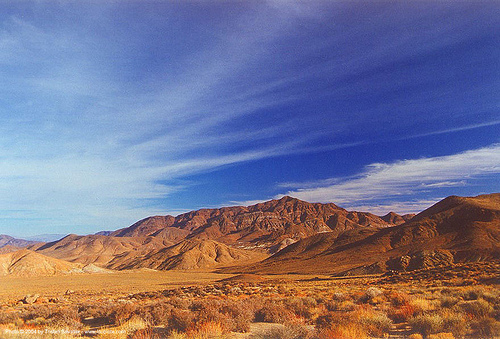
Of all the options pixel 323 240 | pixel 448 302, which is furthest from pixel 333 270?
pixel 448 302

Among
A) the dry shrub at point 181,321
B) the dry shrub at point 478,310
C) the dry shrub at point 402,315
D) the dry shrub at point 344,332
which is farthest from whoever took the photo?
the dry shrub at point 402,315

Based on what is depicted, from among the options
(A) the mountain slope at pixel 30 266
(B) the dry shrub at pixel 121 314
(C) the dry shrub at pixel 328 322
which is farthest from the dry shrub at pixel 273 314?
(A) the mountain slope at pixel 30 266

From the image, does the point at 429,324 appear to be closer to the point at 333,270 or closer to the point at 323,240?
the point at 333,270

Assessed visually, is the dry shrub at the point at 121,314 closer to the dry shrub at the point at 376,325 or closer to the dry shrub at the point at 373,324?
the dry shrub at the point at 373,324

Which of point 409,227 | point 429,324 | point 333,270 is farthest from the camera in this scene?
point 409,227

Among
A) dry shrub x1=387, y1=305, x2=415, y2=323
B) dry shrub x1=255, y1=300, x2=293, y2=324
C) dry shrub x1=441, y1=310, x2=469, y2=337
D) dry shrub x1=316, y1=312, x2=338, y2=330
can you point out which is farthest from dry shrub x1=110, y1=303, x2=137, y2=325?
dry shrub x1=441, y1=310, x2=469, y2=337

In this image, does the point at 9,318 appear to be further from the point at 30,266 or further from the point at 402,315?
the point at 30,266
